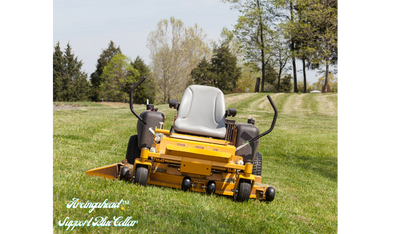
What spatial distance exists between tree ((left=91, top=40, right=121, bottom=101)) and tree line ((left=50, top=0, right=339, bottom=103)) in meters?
0.14

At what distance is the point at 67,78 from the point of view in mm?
37656

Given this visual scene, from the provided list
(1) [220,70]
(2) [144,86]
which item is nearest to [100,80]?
(2) [144,86]

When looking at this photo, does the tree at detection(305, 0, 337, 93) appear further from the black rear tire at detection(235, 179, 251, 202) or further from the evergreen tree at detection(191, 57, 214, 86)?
the black rear tire at detection(235, 179, 251, 202)

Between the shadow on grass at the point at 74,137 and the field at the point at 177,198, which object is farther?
the shadow on grass at the point at 74,137

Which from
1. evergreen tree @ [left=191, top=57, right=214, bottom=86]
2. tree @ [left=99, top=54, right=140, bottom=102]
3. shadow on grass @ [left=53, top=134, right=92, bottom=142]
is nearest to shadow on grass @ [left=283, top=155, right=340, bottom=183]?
shadow on grass @ [left=53, top=134, right=92, bottom=142]

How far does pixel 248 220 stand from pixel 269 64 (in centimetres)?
4031

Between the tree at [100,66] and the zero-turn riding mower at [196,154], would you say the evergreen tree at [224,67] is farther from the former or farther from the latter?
the zero-turn riding mower at [196,154]

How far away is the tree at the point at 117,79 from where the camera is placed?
44.5 m

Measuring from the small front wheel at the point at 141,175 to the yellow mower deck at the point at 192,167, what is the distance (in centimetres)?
5

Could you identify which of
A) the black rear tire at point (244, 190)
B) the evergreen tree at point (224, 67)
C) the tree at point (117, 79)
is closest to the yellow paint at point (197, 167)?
the black rear tire at point (244, 190)

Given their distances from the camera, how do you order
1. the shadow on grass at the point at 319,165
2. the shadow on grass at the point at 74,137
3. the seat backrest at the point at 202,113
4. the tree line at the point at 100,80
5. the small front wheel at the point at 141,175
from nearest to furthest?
the small front wheel at the point at 141,175
the seat backrest at the point at 202,113
the shadow on grass at the point at 74,137
the shadow on grass at the point at 319,165
the tree line at the point at 100,80
